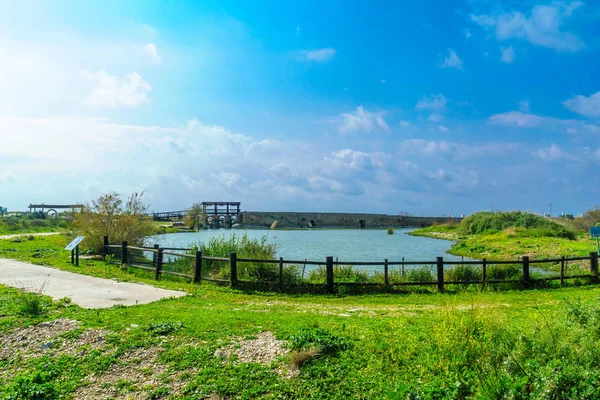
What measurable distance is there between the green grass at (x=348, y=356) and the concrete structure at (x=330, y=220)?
222ft

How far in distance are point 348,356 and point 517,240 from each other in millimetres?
32267

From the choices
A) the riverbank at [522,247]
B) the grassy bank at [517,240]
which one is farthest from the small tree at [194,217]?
the riverbank at [522,247]

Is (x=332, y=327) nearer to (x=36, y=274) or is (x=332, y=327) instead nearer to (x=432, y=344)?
(x=432, y=344)

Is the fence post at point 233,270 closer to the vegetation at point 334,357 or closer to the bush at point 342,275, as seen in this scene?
the bush at point 342,275

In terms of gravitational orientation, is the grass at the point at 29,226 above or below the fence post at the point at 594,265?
above

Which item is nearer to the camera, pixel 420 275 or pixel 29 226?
pixel 420 275

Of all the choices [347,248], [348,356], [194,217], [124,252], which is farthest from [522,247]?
[194,217]

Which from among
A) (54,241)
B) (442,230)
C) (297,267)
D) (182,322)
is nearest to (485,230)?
(442,230)

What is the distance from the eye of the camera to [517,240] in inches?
1380

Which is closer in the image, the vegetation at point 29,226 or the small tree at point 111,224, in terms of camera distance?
the small tree at point 111,224

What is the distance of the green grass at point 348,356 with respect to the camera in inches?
213

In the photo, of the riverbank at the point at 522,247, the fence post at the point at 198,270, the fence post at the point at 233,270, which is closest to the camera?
the fence post at the point at 233,270

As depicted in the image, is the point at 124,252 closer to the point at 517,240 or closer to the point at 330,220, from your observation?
the point at 517,240

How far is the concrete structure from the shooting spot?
3135 inches
